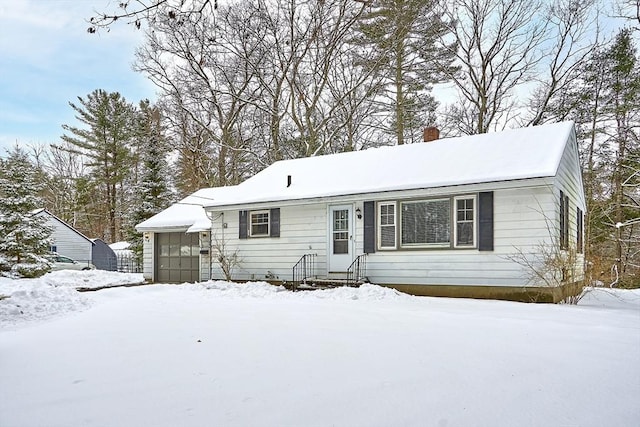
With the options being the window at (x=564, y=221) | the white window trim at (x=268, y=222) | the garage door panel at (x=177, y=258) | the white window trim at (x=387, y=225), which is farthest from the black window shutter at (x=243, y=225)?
the window at (x=564, y=221)

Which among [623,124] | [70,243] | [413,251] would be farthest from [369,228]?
[70,243]

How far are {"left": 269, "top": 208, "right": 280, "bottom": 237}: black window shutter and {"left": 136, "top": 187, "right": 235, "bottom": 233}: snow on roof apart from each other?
2.54m

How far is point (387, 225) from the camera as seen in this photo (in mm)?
9930

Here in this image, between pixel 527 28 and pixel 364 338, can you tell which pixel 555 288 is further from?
pixel 527 28

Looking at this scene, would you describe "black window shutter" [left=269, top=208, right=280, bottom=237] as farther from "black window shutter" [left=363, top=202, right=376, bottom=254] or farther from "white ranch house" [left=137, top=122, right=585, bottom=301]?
"black window shutter" [left=363, top=202, right=376, bottom=254]

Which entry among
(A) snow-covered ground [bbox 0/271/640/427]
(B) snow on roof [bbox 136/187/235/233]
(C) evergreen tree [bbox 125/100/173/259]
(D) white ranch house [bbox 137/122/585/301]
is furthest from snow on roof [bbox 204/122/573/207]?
(C) evergreen tree [bbox 125/100/173/259]

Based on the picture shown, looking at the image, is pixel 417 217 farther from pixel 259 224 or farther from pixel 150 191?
pixel 150 191

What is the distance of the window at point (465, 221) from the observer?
8867mm

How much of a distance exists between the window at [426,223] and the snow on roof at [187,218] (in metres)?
6.43

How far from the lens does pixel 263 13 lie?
17516 millimetres

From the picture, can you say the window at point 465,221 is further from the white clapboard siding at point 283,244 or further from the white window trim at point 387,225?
the white clapboard siding at point 283,244

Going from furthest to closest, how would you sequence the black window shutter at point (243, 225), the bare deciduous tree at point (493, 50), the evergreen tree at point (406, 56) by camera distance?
the bare deciduous tree at point (493, 50) → the evergreen tree at point (406, 56) → the black window shutter at point (243, 225)

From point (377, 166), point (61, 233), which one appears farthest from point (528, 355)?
point (61, 233)

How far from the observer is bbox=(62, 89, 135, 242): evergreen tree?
89.7 ft
